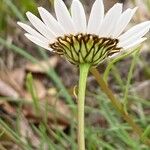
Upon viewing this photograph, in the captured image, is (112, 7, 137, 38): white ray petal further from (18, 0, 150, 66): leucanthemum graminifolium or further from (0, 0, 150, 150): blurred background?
(0, 0, 150, 150): blurred background

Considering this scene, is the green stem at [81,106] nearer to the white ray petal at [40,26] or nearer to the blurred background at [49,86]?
the white ray petal at [40,26]

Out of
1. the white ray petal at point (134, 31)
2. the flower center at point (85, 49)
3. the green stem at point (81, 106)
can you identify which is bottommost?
the green stem at point (81, 106)

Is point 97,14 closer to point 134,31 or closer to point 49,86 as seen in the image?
point 134,31

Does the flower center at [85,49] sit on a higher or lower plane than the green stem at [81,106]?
higher

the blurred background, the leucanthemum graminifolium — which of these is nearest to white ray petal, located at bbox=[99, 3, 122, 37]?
the leucanthemum graminifolium

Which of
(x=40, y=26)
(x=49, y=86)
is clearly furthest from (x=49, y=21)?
(x=49, y=86)

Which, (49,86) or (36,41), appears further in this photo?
(49,86)

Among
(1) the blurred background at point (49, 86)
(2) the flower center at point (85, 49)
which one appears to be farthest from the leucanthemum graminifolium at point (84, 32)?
(1) the blurred background at point (49, 86)
